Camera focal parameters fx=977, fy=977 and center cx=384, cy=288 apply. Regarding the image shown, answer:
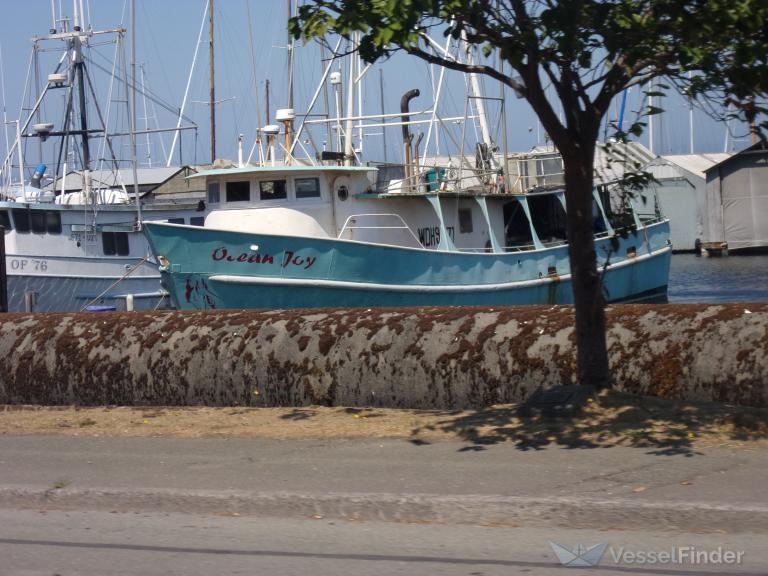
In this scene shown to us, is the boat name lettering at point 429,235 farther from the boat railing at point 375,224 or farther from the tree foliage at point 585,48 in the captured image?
the tree foliage at point 585,48

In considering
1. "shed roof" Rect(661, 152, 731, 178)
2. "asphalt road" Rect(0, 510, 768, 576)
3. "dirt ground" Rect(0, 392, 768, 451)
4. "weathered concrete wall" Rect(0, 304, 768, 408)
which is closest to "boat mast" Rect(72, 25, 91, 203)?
"weathered concrete wall" Rect(0, 304, 768, 408)

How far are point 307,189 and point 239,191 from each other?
4.47 feet

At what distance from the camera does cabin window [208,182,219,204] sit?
1928cm

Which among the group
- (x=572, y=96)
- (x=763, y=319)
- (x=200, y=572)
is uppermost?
(x=572, y=96)

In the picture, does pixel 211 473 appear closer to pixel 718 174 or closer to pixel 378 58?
pixel 378 58

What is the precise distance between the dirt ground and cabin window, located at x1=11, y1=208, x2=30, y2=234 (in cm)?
1846

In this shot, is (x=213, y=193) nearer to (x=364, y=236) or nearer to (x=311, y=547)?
(x=364, y=236)

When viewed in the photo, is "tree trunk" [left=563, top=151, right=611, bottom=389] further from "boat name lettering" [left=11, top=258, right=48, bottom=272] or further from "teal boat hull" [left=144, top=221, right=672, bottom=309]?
"boat name lettering" [left=11, top=258, right=48, bottom=272]

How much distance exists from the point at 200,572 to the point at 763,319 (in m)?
4.88

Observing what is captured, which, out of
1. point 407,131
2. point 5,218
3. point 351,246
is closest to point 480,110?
point 407,131

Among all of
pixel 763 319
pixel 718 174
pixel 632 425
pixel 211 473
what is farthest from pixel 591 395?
pixel 718 174

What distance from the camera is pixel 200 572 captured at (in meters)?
5.10

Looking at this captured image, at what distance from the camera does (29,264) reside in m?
25.8

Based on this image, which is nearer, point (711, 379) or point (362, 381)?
point (711, 379)
